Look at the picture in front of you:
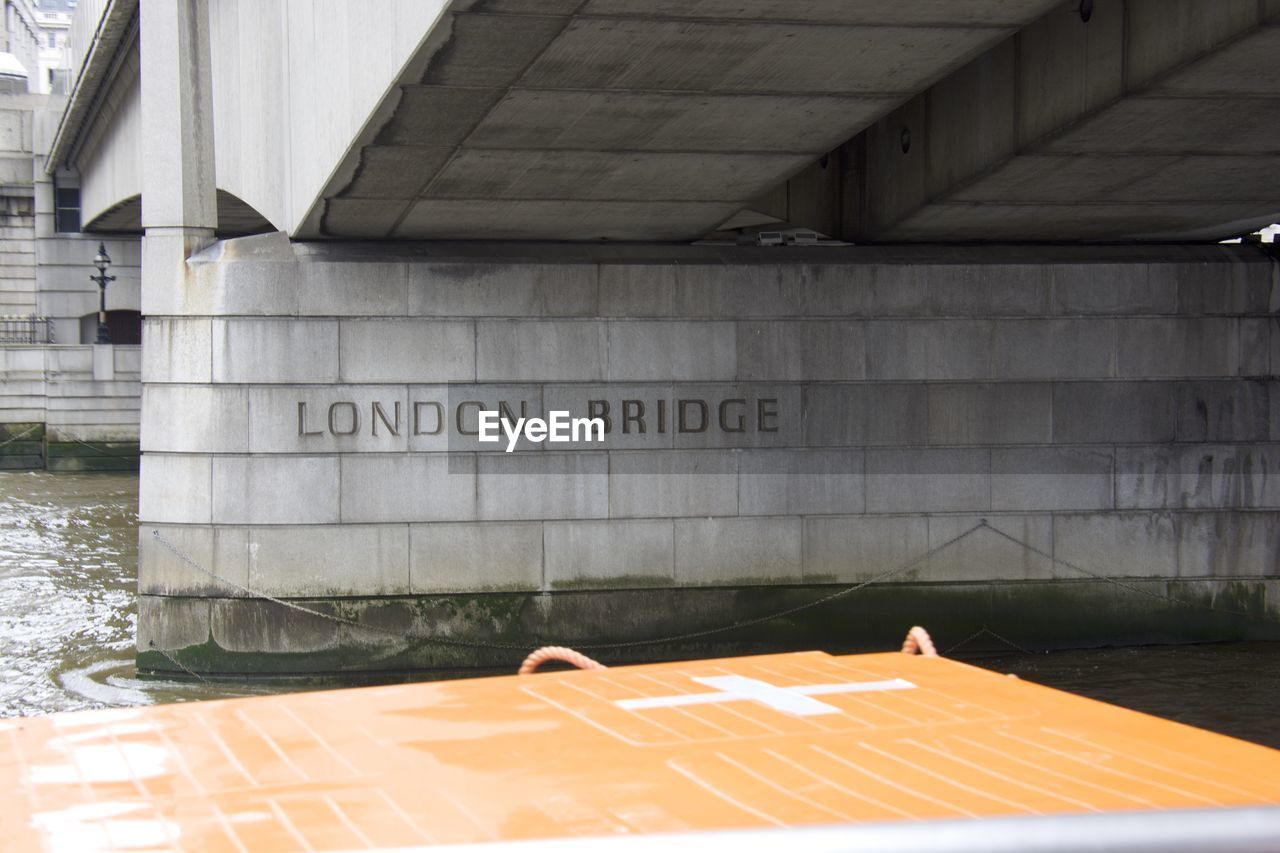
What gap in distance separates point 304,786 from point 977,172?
8.51m

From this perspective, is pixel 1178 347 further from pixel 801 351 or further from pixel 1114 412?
pixel 801 351

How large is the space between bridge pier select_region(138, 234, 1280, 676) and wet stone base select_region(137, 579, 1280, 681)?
0.08ft

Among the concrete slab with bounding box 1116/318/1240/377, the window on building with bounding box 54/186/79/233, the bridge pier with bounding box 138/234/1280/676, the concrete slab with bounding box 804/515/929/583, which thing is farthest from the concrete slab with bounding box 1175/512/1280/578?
the window on building with bounding box 54/186/79/233

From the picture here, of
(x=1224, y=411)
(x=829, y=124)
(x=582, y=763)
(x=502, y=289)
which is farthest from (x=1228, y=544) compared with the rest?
(x=582, y=763)

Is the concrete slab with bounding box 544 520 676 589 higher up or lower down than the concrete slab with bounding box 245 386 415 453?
lower down

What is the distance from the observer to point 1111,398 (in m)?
12.8

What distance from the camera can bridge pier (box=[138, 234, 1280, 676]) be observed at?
462 inches

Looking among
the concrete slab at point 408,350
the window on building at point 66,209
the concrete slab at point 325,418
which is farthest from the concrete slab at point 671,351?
the window on building at point 66,209

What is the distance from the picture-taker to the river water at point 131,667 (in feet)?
35.6

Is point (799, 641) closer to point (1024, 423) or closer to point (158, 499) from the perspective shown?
point (1024, 423)

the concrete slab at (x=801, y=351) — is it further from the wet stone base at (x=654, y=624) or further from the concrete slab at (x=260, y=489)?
the concrete slab at (x=260, y=489)

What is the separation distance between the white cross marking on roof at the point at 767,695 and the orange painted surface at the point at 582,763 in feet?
0.04

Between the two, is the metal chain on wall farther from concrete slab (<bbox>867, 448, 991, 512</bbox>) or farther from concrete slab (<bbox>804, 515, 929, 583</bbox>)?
concrete slab (<bbox>867, 448, 991, 512</bbox>)

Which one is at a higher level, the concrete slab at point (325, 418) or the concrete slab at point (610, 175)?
the concrete slab at point (610, 175)
